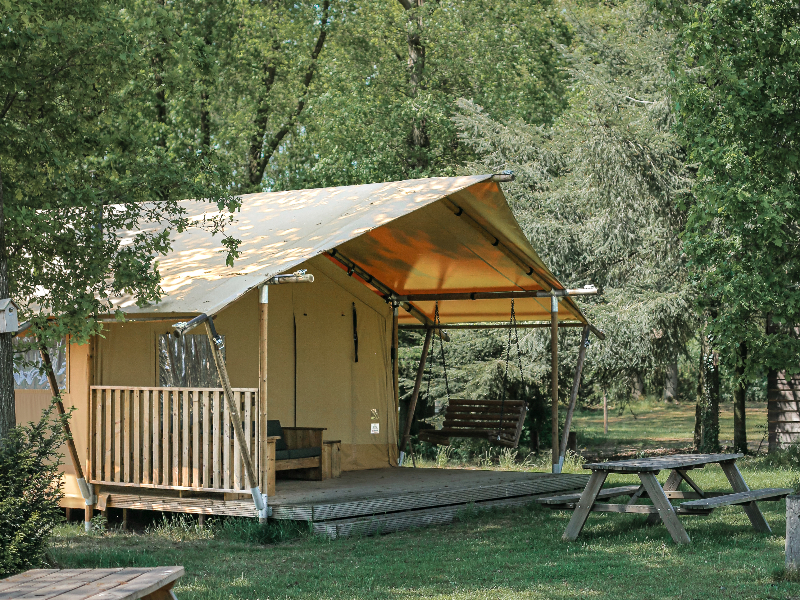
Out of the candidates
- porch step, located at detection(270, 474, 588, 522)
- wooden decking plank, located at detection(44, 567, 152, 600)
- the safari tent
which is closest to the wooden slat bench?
porch step, located at detection(270, 474, 588, 522)

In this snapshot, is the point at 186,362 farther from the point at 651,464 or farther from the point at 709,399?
the point at 709,399

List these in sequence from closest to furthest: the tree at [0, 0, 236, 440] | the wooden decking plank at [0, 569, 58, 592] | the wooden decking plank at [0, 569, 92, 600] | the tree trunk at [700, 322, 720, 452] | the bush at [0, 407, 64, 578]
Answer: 1. the wooden decking plank at [0, 569, 92, 600]
2. the wooden decking plank at [0, 569, 58, 592]
3. the bush at [0, 407, 64, 578]
4. the tree at [0, 0, 236, 440]
5. the tree trunk at [700, 322, 720, 452]

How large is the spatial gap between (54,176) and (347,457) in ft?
18.1

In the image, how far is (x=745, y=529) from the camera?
7812 mm

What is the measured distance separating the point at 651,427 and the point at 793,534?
17260 millimetres

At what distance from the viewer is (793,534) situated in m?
5.74

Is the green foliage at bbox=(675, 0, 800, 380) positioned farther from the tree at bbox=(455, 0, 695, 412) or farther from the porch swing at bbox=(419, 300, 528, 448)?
the tree at bbox=(455, 0, 695, 412)

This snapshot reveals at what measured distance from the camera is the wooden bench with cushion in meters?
9.62

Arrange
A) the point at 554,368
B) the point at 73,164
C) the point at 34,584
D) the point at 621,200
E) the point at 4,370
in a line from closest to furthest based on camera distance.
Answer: the point at 34,584, the point at 4,370, the point at 73,164, the point at 554,368, the point at 621,200

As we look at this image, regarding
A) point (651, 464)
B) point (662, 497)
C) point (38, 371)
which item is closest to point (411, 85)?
point (38, 371)

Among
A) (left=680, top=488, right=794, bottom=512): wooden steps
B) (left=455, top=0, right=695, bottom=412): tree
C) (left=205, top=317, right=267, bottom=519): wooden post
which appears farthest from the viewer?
(left=455, top=0, right=695, bottom=412): tree

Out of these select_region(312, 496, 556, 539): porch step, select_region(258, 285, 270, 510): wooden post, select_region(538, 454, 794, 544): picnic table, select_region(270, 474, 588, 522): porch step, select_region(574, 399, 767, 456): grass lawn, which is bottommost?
select_region(574, 399, 767, 456): grass lawn

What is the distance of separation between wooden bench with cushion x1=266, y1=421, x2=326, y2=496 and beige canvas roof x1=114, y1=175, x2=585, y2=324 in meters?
2.06

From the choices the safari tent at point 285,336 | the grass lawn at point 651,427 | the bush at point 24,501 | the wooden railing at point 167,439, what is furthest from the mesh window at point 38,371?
the grass lawn at point 651,427
